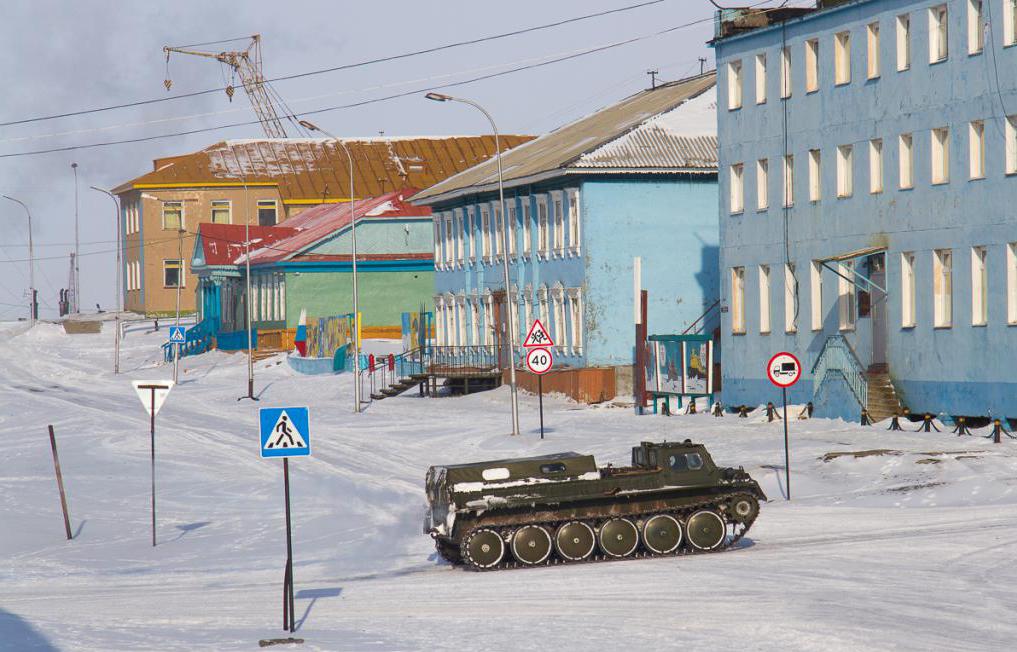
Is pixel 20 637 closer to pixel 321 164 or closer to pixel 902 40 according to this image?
pixel 902 40

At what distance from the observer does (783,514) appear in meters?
26.6

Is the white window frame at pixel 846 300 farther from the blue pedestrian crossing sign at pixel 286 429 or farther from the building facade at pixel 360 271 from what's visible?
the building facade at pixel 360 271

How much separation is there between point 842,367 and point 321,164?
6594cm

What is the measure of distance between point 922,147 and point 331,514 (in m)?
18.0

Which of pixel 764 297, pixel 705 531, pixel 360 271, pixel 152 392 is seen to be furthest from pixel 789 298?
pixel 360 271

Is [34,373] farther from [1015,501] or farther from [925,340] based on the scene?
[1015,501]

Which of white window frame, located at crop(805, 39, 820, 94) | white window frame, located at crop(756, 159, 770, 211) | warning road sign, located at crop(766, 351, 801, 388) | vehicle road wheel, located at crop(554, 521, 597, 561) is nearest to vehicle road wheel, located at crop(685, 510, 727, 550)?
vehicle road wheel, located at crop(554, 521, 597, 561)

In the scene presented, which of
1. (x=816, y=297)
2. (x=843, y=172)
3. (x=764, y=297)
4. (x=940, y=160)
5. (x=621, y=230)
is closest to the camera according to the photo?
(x=940, y=160)

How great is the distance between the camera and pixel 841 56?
4300 cm

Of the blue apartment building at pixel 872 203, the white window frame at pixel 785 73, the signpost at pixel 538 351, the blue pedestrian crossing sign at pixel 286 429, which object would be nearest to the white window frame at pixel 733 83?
the blue apartment building at pixel 872 203

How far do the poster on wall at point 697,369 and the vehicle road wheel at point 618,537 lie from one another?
2745 centimetres

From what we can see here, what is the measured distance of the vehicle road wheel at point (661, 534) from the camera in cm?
2270

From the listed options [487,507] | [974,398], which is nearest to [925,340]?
[974,398]

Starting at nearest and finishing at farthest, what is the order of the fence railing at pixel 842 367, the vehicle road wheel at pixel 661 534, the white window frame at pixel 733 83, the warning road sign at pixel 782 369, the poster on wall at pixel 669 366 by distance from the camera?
the vehicle road wheel at pixel 661 534 < the warning road sign at pixel 782 369 < the fence railing at pixel 842 367 < the white window frame at pixel 733 83 < the poster on wall at pixel 669 366
